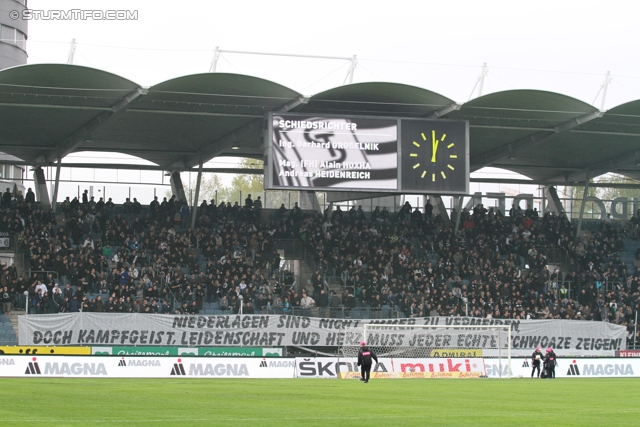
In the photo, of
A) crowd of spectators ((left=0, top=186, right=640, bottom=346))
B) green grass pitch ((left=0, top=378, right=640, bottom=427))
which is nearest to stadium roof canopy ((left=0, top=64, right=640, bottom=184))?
crowd of spectators ((left=0, top=186, right=640, bottom=346))

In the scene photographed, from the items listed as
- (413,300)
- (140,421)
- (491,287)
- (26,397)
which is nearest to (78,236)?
(413,300)

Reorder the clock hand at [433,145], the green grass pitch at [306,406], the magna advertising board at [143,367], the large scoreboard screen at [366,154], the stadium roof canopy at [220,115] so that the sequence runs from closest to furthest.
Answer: the green grass pitch at [306,406] → the magna advertising board at [143,367] → the large scoreboard screen at [366,154] → the stadium roof canopy at [220,115] → the clock hand at [433,145]

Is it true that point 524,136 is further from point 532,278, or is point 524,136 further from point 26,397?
point 26,397

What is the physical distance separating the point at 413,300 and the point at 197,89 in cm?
1319

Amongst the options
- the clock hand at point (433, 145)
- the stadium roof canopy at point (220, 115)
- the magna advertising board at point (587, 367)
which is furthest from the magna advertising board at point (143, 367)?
the stadium roof canopy at point (220, 115)

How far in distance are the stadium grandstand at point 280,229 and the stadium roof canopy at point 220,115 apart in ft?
0.33

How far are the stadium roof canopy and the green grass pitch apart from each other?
50.2ft

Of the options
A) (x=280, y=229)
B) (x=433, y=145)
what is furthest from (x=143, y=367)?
(x=280, y=229)

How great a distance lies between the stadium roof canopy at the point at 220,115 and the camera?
36.5 meters

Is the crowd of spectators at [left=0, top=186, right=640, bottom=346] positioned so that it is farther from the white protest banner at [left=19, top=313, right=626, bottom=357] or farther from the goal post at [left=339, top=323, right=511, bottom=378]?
the goal post at [left=339, top=323, right=511, bottom=378]

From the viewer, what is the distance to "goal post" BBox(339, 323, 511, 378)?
35.2 metres

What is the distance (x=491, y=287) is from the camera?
44031mm

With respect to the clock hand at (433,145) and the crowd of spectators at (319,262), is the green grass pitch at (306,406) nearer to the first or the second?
the clock hand at (433,145)

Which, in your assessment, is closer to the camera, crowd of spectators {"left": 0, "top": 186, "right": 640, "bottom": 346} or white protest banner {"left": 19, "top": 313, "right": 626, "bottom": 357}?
white protest banner {"left": 19, "top": 313, "right": 626, "bottom": 357}
